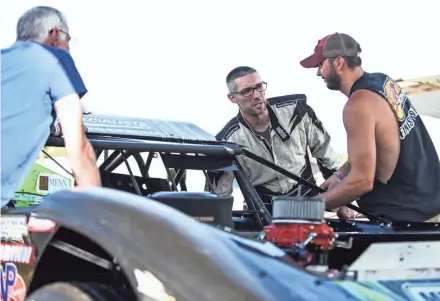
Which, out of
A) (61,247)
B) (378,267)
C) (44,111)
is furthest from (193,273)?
(44,111)

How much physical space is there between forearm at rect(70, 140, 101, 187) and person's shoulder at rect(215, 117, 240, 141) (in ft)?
6.19

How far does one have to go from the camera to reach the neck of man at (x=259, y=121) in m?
4.04

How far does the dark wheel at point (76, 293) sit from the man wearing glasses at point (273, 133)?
2238 millimetres

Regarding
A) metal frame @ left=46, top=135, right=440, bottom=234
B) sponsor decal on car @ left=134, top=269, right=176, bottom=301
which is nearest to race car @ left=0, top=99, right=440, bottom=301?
sponsor decal on car @ left=134, top=269, right=176, bottom=301

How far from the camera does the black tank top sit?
9.34 ft

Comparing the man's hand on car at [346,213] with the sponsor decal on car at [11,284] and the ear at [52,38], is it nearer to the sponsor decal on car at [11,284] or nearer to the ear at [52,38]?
the ear at [52,38]

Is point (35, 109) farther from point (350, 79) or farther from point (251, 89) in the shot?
point (251, 89)

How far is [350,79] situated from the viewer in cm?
302

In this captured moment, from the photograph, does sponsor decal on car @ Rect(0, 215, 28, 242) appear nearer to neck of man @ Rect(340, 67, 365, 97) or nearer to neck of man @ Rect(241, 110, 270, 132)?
neck of man @ Rect(340, 67, 365, 97)

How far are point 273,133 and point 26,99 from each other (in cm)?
204

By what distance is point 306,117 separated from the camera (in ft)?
13.5

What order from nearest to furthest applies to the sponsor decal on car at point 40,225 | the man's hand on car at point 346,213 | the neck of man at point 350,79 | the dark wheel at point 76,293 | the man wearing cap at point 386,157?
the dark wheel at point 76,293, the sponsor decal on car at point 40,225, the man wearing cap at point 386,157, the neck of man at point 350,79, the man's hand on car at point 346,213

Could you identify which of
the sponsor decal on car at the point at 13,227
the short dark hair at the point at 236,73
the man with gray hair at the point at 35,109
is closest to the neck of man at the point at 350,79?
the short dark hair at the point at 236,73

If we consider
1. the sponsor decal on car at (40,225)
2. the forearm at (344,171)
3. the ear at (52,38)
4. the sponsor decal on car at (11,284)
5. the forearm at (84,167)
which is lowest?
the sponsor decal on car at (11,284)
